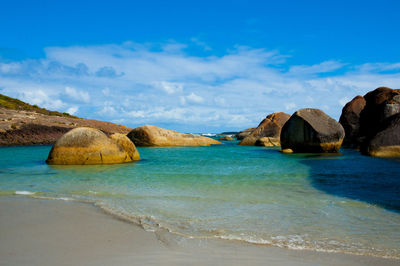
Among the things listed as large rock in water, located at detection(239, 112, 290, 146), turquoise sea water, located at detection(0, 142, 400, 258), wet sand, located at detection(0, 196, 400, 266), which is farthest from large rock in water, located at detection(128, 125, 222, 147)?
wet sand, located at detection(0, 196, 400, 266)

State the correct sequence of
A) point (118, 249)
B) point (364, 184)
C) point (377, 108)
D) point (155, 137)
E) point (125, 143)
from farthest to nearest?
point (155, 137) < point (377, 108) < point (125, 143) < point (364, 184) < point (118, 249)

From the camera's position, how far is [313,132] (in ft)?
55.7

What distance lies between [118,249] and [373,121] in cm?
2122

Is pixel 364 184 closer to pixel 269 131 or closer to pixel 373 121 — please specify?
pixel 373 121

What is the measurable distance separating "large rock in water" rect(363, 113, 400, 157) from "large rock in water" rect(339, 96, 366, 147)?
853 cm

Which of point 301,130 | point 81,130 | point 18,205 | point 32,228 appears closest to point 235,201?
point 32,228

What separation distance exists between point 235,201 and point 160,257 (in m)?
2.89

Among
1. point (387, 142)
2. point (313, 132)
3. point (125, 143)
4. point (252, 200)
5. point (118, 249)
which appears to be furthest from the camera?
point (313, 132)

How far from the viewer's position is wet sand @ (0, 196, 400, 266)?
297 centimetres

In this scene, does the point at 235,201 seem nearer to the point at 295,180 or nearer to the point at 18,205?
the point at 295,180

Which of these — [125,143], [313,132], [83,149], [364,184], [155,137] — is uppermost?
[313,132]

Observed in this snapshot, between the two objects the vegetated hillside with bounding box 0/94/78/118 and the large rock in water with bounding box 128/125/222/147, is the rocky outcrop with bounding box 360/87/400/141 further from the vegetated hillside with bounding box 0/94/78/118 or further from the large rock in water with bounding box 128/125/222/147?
the vegetated hillside with bounding box 0/94/78/118

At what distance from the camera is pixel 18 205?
5.31m

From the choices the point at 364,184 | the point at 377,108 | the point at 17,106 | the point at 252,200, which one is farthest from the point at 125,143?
the point at 17,106
